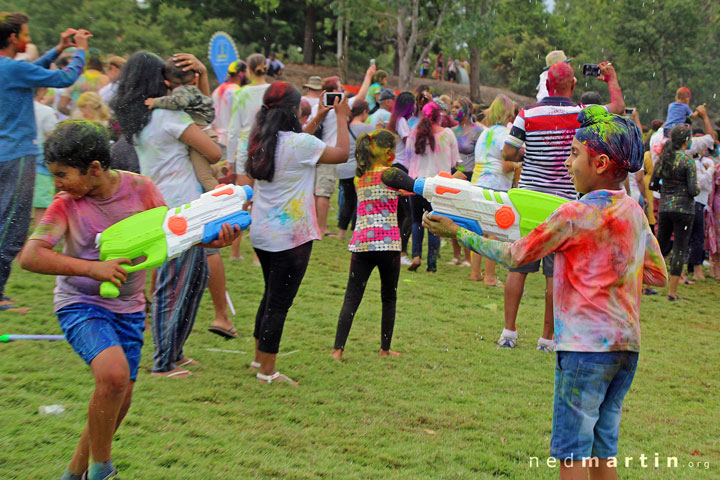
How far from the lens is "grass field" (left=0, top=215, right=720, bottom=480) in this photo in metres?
3.90

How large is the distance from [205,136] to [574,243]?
311 cm

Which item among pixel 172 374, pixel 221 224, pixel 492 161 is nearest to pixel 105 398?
pixel 221 224

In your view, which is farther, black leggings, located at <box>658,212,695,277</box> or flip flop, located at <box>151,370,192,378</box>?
black leggings, located at <box>658,212,695,277</box>

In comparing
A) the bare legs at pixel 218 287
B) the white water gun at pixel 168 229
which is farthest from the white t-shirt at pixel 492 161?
the white water gun at pixel 168 229

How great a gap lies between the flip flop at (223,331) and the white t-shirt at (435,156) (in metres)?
3.68

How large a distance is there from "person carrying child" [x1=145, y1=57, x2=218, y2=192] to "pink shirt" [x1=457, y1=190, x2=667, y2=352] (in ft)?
9.73

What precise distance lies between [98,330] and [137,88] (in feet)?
7.63

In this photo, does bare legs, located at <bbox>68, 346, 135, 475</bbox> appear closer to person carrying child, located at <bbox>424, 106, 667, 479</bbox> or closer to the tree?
person carrying child, located at <bbox>424, 106, 667, 479</bbox>

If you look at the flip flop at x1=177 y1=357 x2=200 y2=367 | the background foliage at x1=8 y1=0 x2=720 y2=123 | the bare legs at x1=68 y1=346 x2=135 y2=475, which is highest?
the background foliage at x1=8 y1=0 x2=720 y2=123

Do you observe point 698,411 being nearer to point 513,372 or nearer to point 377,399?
point 513,372

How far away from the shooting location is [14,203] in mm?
6000

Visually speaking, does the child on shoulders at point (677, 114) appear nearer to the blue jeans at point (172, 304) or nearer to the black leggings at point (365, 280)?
the black leggings at point (365, 280)

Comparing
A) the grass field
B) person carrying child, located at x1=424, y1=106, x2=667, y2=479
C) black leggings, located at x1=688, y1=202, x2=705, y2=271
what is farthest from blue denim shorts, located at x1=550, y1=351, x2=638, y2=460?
black leggings, located at x1=688, y1=202, x2=705, y2=271

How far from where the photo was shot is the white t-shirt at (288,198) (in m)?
5.06
